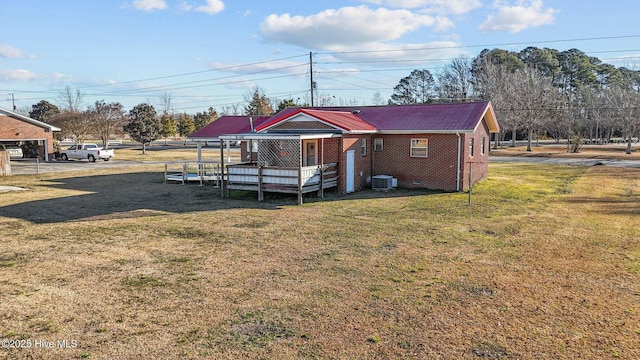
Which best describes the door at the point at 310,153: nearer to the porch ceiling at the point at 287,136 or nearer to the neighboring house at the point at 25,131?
the porch ceiling at the point at 287,136

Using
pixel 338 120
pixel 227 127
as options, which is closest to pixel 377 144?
pixel 338 120

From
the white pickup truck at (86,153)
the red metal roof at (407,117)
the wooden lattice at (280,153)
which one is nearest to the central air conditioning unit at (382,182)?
the red metal roof at (407,117)

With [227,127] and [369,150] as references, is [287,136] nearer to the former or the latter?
[369,150]

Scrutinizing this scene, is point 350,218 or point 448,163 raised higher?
point 448,163

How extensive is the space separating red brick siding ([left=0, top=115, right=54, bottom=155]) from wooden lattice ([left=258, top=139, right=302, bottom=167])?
28.0 m

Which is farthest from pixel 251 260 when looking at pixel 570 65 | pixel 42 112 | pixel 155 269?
pixel 570 65

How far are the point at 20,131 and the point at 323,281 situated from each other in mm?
38558

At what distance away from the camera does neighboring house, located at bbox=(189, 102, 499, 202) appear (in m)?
18.6

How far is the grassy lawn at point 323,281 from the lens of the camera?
5957 millimetres

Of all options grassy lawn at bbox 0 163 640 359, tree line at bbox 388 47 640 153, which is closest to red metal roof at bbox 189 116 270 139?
grassy lawn at bbox 0 163 640 359

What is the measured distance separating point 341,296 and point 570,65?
92158mm

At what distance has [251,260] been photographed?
962 centimetres

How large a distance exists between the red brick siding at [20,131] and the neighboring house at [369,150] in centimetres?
2587

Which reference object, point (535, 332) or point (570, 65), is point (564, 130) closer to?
point (570, 65)
